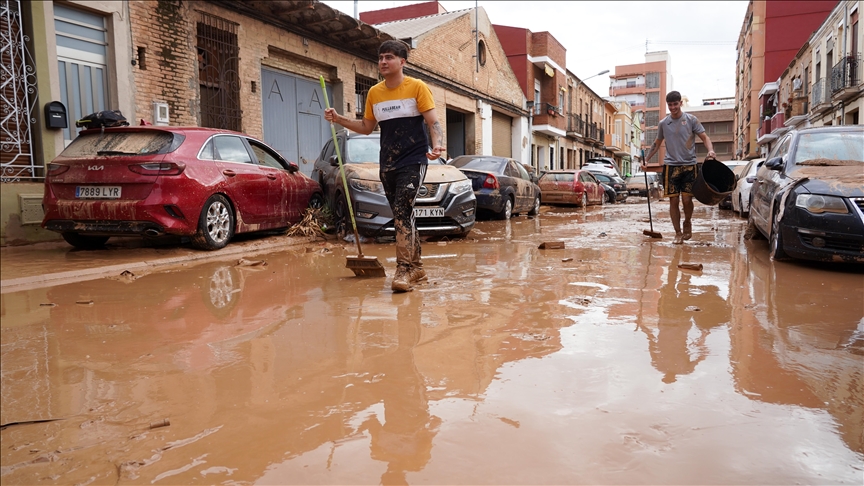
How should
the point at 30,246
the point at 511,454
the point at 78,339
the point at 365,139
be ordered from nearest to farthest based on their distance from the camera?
1. the point at 511,454
2. the point at 78,339
3. the point at 30,246
4. the point at 365,139

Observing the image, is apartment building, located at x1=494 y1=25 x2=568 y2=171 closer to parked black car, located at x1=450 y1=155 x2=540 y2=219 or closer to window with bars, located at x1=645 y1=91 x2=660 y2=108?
parked black car, located at x1=450 y1=155 x2=540 y2=219

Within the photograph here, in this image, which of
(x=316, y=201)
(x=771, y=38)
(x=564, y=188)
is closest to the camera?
(x=316, y=201)

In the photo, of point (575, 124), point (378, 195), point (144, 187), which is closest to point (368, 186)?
point (378, 195)

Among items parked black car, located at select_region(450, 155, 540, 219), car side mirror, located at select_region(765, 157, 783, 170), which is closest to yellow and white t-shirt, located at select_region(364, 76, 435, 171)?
car side mirror, located at select_region(765, 157, 783, 170)

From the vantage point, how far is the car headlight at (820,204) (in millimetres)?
5707

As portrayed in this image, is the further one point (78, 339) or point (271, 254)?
point (271, 254)

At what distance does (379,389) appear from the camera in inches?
107

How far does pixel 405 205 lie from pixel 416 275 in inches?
24.5

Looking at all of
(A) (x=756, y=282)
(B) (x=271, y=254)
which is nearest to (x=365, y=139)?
(B) (x=271, y=254)

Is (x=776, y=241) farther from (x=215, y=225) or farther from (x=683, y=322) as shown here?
(x=215, y=225)

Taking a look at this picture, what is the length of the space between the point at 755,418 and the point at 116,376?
2.84 m

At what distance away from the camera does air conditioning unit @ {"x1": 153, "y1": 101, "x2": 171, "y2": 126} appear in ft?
33.7

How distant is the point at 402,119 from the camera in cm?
512

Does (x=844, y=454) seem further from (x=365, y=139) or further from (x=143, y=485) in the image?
(x=365, y=139)
